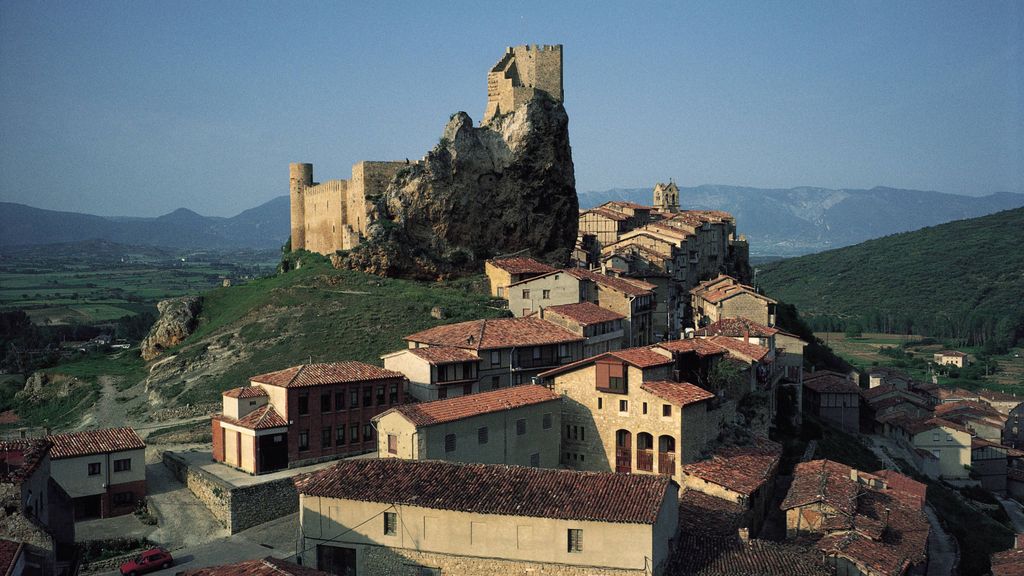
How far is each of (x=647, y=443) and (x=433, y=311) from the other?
2385cm

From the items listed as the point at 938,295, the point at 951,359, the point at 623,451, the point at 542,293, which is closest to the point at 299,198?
the point at 542,293

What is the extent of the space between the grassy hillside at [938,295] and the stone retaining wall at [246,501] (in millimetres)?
133315

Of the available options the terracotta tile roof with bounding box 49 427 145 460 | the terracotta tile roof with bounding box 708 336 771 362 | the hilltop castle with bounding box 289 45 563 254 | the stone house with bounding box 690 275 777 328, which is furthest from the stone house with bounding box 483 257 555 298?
the terracotta tile roof with bounding box 49 427 145 460

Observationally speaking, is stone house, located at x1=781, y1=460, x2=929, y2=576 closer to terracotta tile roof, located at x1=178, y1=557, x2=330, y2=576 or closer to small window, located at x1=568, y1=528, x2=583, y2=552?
small window, located at x1=568, y1=528, x2=583, y2=552

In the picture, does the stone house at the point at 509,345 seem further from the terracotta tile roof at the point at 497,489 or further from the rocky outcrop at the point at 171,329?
the rocky outcrop at the point at 171,329

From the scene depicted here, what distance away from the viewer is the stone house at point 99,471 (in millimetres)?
35438

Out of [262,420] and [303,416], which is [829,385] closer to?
[303,416]

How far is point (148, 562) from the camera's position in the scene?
29453 millimetres

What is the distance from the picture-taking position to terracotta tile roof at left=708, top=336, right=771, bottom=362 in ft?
150

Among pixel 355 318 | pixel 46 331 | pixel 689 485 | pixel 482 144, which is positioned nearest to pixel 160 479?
pixel 355 318

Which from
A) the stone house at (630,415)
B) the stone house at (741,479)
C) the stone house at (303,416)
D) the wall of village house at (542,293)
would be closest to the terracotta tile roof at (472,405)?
the stone house at (630,415)

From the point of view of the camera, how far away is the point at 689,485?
116 ft

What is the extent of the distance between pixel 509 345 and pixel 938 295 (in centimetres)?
15349

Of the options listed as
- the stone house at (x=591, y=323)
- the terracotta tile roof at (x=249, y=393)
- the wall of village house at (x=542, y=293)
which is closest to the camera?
the terracotta tile roof at (x=249, y=393)
